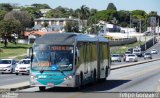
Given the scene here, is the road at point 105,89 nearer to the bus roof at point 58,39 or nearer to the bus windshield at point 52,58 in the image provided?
the bus windshield at point 52,58

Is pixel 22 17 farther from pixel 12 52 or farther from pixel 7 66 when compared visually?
pixel 7 66

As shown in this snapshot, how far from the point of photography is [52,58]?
26000 millimetres

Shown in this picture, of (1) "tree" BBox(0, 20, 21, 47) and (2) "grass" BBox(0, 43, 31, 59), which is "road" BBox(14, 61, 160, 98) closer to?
(2) "grass" BBox(0, 43, 31, 59)

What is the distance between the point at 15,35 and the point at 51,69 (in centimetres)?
11984

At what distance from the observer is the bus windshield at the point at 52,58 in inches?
1021

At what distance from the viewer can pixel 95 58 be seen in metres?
31.6

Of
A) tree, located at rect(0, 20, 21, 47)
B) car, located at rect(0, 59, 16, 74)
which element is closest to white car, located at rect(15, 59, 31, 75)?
car, located at rect(0, 59, 16, 74)

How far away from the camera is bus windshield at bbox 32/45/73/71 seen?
2592 centimetres

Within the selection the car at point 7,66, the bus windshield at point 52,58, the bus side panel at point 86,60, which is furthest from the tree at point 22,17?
the bus windshield at point 52,58

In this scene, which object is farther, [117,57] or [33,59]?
[117,57]

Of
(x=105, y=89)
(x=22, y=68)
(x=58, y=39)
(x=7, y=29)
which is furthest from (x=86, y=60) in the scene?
(x=7, y=29)

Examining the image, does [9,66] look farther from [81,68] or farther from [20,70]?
[81,68]

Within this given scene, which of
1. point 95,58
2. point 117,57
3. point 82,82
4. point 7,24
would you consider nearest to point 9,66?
point 95,58

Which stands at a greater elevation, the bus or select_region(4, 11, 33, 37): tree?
the bus
